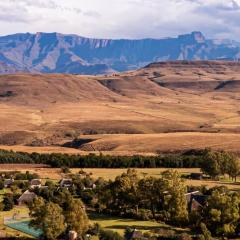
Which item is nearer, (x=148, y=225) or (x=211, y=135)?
(x=148, y=225)

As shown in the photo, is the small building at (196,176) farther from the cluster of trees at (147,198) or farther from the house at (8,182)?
the house at (8,182)

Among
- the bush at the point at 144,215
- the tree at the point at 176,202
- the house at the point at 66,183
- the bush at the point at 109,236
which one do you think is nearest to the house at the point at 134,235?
the bush at the point at 109,236

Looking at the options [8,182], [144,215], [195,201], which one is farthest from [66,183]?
[195,201]

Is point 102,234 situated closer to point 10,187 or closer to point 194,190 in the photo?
point 194,190

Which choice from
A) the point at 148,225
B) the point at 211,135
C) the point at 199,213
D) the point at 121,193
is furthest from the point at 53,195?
the point at 211,135

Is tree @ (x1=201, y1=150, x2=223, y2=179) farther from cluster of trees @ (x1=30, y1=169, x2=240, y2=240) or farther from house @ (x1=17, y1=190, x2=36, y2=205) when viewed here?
house @ (x1=17, y1=190, x2=36, y2=205)

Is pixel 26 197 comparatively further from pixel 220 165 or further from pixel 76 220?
pixel 220 165

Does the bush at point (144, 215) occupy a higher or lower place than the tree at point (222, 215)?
lower

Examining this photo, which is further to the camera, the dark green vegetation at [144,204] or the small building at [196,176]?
the small building at [196,176]

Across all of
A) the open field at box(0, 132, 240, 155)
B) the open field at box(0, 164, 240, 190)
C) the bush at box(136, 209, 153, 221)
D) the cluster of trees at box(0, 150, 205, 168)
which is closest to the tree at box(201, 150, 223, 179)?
the open field at box(0, 164, 240, 190)
